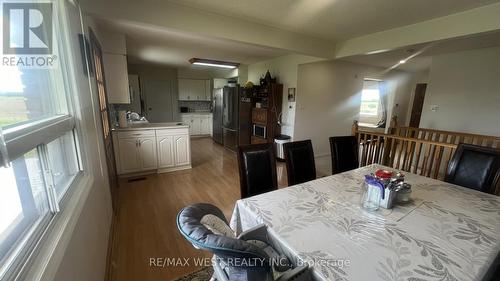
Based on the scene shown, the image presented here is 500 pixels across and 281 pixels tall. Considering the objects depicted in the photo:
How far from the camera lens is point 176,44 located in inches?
143

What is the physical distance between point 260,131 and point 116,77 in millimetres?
2977

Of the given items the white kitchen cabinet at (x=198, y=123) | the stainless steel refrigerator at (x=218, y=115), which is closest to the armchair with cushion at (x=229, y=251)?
the stainless steel refrigerator at (x=218, y=115)

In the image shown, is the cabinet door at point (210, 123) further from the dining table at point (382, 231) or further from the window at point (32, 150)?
the dining table at point (382, 231)

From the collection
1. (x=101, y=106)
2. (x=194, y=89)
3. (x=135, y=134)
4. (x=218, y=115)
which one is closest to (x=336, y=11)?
(x=101, y=106)

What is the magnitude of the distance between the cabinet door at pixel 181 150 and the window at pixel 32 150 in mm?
2389

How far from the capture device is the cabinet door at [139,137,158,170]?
3.46 m

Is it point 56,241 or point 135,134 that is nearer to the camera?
point 56,241

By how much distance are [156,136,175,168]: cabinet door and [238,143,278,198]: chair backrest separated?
7.83 ft

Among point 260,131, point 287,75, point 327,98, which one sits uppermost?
point 287,75

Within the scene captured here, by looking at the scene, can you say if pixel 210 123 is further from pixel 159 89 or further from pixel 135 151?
pixel 135 151

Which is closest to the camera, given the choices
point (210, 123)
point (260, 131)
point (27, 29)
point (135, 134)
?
point (27, 29)

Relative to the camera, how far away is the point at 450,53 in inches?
152

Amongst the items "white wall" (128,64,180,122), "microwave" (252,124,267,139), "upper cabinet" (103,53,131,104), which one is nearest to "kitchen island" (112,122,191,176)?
"upper cabinet" (103,53,131,104)

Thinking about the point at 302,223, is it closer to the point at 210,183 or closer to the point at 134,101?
the point at 210,183
